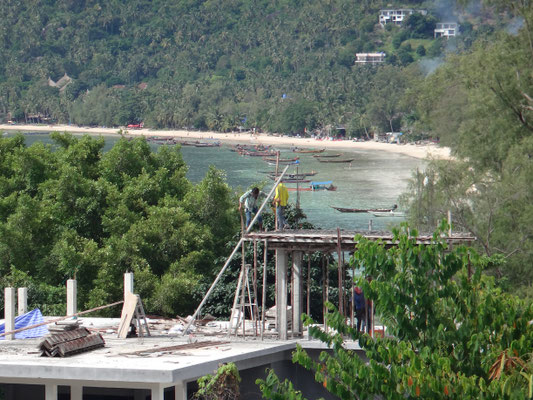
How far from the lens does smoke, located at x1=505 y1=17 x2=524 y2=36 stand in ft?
105

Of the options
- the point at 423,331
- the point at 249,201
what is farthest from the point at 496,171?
the point at 423,331

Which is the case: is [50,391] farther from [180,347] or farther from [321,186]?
[321,186]

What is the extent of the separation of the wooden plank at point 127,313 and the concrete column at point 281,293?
255 cm

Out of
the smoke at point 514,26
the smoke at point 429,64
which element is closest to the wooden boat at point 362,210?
the smoke at point 514,26

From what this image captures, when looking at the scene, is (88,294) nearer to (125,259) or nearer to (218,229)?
(125,259)

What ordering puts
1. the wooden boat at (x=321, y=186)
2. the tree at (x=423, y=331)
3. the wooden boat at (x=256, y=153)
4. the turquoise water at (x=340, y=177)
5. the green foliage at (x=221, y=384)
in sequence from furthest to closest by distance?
the wooden boat at (x=256, y=153)
the wooden boat at (x=321, y=186)
the turquoise water at (x=340, y=177)
the green foliage at (x=221, y=384)
the tree at (x=423, y=331)

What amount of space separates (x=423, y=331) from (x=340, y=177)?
96.7 m

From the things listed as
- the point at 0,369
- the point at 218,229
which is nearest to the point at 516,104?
the point at 218,229

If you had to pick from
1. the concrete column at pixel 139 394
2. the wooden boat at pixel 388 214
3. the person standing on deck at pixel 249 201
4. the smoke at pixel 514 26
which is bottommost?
the wooden boat at pixel 388 214

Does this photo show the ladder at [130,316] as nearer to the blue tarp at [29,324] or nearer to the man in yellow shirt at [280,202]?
the blue tarp at [29,324]

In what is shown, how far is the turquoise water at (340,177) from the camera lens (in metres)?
78.3

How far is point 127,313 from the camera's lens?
1858cm

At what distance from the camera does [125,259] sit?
27828 mm

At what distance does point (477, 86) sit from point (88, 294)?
1574 cm
